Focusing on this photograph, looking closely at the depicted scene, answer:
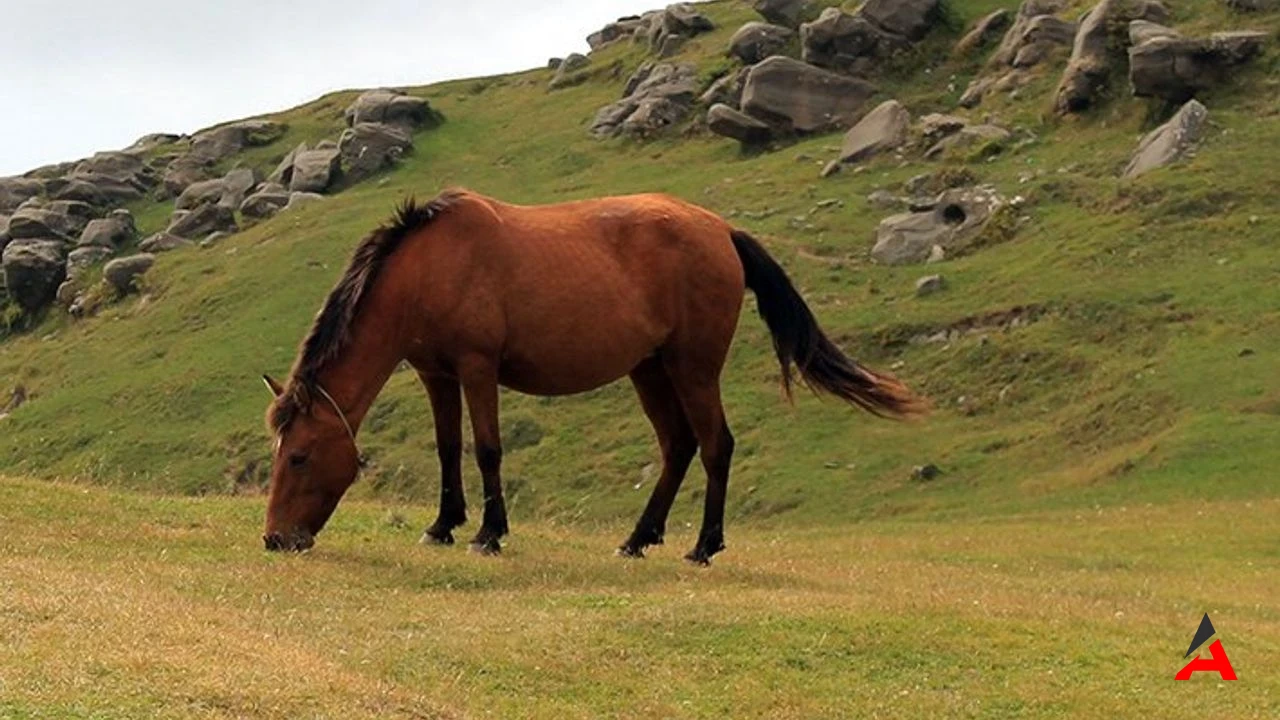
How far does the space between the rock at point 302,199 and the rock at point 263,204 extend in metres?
0.37

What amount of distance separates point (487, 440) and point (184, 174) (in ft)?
197

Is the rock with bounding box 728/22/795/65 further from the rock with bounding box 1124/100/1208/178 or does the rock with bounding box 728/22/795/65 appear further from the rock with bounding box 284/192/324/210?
the rock with bounding box 1124/100/1208/178

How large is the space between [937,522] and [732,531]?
3333 millimetres

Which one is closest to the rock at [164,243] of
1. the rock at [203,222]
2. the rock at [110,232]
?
the rock at [203,222]

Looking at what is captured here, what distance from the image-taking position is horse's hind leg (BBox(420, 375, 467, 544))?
15.1 meters

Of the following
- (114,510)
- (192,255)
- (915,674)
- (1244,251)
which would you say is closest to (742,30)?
(192,255)

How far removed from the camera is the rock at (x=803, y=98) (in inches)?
2073

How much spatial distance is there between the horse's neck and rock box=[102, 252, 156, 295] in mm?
44558

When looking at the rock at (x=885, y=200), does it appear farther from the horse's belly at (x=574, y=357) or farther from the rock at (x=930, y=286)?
the horse's belly at (x=574, y=357)

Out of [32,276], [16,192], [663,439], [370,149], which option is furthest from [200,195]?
[663,439]

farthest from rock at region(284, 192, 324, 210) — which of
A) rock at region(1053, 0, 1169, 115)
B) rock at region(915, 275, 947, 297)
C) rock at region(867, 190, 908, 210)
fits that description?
rock at region(915, 275, 947, 297)

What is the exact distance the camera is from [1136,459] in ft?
88.2

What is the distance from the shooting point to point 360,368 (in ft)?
46.7

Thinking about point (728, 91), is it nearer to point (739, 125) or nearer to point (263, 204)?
point (739, 125)
